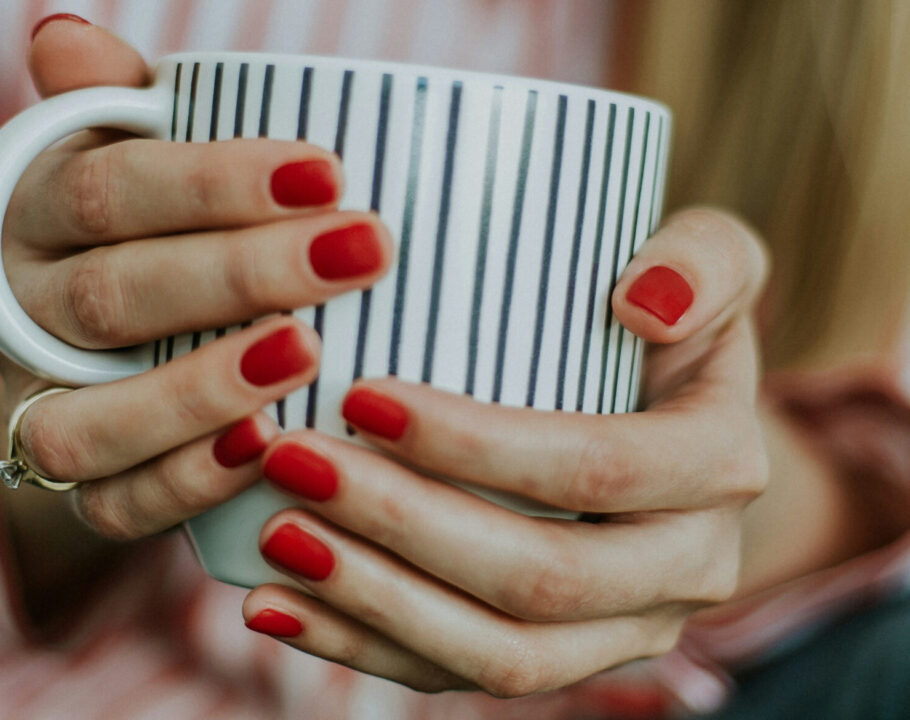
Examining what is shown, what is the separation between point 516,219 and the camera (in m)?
0.36

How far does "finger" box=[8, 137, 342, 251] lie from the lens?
0.35 metres

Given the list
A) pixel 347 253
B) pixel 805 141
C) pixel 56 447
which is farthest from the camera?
pixel 805 141

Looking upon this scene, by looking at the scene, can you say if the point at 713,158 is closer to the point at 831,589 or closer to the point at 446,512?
the point at 831,589

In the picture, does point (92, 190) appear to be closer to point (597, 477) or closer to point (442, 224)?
point (442, 224)

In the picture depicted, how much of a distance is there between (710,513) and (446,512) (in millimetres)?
198

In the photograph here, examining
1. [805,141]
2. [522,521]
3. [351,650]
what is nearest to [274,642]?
[351,650]

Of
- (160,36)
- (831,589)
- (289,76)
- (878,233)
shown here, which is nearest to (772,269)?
(878,233)

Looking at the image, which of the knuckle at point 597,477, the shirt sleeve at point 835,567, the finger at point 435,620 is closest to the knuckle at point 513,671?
the finger at point 435,620

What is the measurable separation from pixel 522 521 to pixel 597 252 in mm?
143

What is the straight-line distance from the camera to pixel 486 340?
0.37m

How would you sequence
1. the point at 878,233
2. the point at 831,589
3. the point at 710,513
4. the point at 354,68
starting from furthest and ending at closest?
the point at 878,233 → the point at 831,589 → the point at 710,513 → the point at 354,68

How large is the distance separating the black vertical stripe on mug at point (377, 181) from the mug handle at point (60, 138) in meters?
0.12

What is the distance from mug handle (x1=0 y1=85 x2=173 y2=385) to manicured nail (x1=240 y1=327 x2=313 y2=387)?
10 centimetres

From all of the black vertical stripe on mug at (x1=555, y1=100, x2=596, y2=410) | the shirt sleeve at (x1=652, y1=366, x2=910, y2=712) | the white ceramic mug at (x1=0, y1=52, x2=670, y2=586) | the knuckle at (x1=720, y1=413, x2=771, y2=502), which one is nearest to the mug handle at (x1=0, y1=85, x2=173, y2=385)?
the white ceramic mug at (x1=0, y1=52, x2=670, y2=586)
